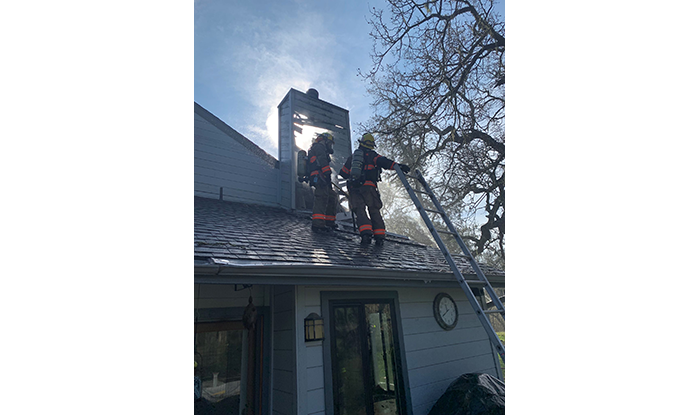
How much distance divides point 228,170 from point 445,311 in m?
4.19

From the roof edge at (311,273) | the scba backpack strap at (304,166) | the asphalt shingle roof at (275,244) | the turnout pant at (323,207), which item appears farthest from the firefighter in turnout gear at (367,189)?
the roof edge at (311,273)

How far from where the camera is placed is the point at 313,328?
11.2 ft

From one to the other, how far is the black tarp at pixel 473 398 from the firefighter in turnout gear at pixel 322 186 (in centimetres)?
261

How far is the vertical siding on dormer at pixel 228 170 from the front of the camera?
235 inches

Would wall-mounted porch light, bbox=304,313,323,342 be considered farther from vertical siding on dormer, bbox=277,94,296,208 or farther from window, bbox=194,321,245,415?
vertical siding on dormer, bbox=277,94,296,208

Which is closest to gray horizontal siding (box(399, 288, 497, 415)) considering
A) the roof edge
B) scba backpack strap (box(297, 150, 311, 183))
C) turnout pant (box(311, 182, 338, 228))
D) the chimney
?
the roof edge

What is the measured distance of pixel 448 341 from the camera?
4.62m

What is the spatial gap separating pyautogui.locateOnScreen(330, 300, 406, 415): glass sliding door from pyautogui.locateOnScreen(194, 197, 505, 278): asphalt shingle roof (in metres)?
0.56


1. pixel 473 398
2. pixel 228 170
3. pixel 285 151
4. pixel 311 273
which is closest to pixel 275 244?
pixel 311 273

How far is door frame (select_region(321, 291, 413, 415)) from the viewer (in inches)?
131

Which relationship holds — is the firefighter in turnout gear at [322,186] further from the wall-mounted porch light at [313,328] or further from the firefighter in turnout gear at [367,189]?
the wall-mounted porch light at [313,328]

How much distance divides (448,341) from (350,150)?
4.83 m
